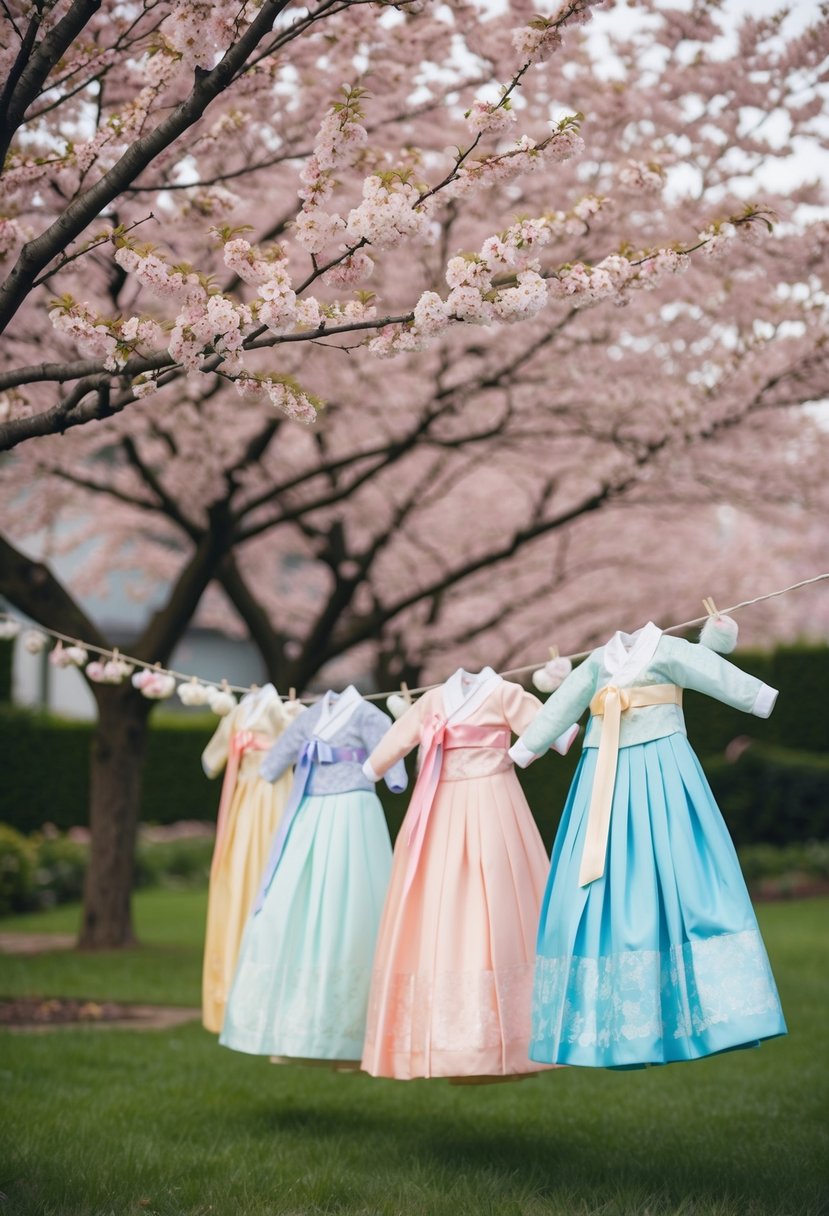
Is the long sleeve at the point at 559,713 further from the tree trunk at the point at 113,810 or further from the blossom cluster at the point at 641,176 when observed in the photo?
the tree trunk at the point at 113,810

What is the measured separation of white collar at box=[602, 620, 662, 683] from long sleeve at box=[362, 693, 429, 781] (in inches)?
26.8

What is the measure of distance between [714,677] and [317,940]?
1594 millimetres

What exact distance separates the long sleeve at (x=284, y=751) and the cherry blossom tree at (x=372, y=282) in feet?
4.39

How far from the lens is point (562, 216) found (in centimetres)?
434

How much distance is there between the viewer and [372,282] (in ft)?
24.5

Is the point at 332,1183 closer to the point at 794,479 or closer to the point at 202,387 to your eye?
the point at 202,387

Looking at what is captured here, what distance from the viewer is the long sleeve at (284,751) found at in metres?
4.46

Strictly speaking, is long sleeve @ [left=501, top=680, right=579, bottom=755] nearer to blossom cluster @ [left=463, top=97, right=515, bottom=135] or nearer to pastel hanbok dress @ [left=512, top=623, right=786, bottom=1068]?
pastel hanbok dress @ [left=512, top=623, right=786, bottom=1068]

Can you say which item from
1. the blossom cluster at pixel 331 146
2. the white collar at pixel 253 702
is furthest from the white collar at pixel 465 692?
the blossom cluster at pixel 331 146

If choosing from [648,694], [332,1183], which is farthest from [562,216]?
[332,1183]

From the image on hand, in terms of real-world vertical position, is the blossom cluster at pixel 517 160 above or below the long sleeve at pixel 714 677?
above

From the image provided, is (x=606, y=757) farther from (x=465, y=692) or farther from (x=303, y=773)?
(x=303, y=773)

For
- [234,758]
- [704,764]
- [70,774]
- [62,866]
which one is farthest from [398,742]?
[70,774]

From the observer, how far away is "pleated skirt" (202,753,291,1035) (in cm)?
468
